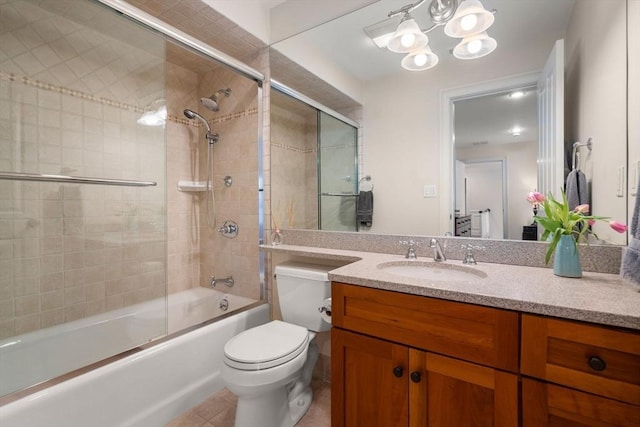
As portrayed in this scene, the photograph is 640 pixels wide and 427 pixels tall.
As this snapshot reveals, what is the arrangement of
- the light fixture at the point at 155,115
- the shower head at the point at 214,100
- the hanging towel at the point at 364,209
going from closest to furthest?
the hanging towel at the point at 364,209 → the light fixture at the point at 155,115 → the shower head at the point at 214,100

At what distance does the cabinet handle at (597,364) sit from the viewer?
2.38 ft

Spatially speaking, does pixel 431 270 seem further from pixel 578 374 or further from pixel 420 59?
pixel 420 59

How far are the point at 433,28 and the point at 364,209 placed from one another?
3.41 ft

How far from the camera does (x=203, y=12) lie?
5.55 ft

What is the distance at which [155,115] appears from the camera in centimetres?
208

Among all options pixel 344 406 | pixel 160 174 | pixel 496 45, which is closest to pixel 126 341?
pixel 160 174

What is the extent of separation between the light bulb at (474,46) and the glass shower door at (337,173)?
0.72 m

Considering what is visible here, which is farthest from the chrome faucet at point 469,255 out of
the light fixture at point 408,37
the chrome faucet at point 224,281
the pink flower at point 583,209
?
the chrome faucet at point 224,281

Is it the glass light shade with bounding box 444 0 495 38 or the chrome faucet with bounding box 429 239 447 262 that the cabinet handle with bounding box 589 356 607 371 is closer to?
the chrome faucet with bounding box 429 239 447 262

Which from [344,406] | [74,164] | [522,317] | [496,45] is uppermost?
[496,45]

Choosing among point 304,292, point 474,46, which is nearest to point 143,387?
point 304,292

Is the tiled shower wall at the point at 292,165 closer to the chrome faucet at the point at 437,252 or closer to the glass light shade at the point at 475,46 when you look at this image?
the chrome faucet at the point at 437,252

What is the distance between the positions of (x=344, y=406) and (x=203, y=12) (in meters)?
→ 2.19

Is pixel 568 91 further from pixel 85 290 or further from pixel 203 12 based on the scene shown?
pixel 85 290
